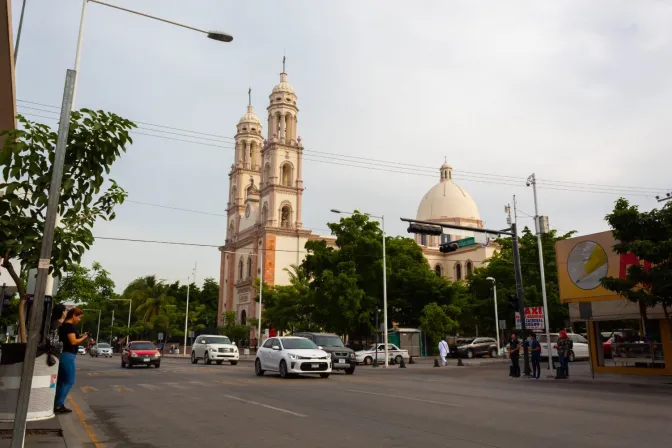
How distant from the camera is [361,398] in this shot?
13.2m

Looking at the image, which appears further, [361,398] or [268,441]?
[361,398]

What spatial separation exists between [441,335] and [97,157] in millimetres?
41318

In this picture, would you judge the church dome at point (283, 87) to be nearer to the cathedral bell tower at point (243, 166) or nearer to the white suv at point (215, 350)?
the cathedral bell tower at point (243, 166)

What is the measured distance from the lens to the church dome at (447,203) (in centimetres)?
8406

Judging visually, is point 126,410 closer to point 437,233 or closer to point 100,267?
point 437,233

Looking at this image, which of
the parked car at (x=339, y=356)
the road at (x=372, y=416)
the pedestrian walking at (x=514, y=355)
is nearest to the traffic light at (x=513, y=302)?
the pedestrian walking at (x=514, y=355)

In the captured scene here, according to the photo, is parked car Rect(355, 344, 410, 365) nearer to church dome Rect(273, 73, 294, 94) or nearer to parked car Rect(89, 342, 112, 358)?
parked car Rect(89, 342, 112, 358)

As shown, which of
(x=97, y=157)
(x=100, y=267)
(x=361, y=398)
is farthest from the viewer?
(x=100, y=267)

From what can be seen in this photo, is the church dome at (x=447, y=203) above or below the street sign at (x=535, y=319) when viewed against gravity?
above

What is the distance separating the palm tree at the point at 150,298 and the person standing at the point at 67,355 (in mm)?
63670

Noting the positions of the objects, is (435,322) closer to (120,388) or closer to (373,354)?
(373,354)

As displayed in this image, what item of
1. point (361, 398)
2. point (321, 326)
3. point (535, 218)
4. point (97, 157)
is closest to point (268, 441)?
point (97, 157)

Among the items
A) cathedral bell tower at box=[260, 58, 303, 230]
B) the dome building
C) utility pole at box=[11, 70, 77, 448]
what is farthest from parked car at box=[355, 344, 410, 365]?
the dome building

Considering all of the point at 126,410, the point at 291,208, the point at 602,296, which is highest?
the point at 291,208
